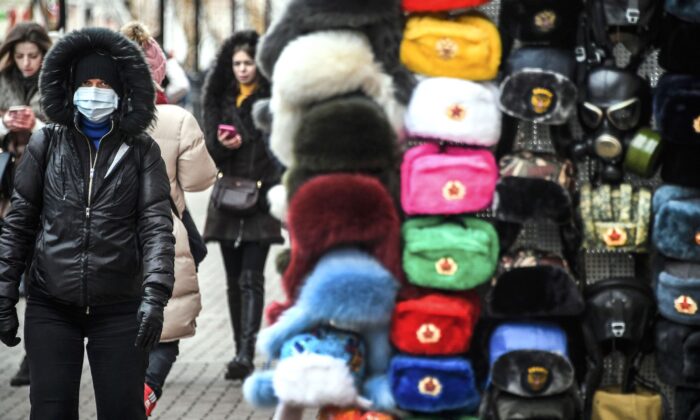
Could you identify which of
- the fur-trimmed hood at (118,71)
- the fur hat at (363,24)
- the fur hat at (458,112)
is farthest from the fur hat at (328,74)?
the fur-trimmed hood at (118,71)

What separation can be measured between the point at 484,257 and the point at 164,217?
1.31 meters

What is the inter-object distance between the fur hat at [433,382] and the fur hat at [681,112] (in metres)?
1.27

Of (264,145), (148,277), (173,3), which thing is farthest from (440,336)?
(173,3)

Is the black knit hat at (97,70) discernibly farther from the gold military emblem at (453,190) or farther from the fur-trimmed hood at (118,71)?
the gold military emblem at (453,190)

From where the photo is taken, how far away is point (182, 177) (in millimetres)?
7746

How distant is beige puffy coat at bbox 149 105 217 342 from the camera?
24.9 feet

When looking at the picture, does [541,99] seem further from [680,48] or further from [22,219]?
[22,219]

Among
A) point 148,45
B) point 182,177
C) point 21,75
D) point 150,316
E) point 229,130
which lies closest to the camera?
point 150,316

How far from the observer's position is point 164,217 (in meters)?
5.96

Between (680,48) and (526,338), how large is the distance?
1342 mm

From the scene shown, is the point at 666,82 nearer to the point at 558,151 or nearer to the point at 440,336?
the point at 558,151

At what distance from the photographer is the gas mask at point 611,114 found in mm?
6312

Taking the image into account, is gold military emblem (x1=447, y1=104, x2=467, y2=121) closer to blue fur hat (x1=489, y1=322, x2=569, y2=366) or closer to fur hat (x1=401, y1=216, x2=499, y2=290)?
fur hat (x1=401, y1=216, x2=499, y2=290)

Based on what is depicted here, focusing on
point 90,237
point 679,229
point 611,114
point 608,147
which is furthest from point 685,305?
point 90,237
